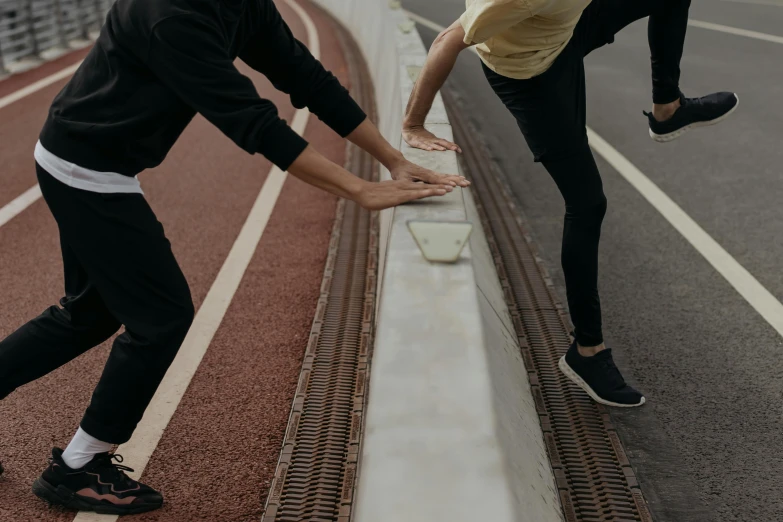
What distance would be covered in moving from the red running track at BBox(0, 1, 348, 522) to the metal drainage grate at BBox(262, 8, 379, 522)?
87mm

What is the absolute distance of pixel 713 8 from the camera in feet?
60.3

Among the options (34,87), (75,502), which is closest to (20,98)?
(34,87)

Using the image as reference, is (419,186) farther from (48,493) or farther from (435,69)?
(48,493)

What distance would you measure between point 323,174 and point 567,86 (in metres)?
1.24

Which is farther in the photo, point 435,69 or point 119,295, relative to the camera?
point 435,69

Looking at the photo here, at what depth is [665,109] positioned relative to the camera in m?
4.52

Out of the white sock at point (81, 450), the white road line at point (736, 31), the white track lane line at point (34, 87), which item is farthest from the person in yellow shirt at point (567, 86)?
the white road line at point (736, 31)

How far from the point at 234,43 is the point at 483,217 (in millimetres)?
3956

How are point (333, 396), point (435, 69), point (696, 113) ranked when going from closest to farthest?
point (435, 69) < point (333, 396) < point (696, 113)

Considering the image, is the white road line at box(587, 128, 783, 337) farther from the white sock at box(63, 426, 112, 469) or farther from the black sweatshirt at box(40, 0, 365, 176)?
the white sock at box(63, 426, 112, 469)

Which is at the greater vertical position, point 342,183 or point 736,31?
point 342,183

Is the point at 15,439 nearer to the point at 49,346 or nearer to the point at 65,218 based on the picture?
the point at 49,346

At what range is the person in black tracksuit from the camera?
2707mm

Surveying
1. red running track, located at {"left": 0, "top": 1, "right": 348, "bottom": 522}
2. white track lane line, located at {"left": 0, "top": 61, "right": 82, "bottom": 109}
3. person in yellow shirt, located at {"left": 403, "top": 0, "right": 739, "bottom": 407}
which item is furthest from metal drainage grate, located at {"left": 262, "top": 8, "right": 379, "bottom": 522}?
white track lane line, located at {"left": 0, "top": 61, "right": 82, "bottom": 109}
